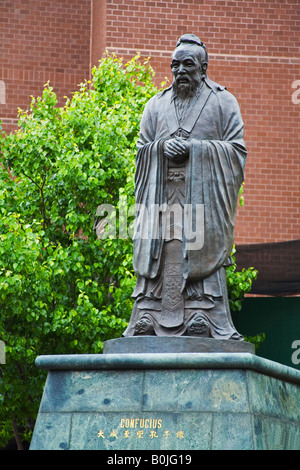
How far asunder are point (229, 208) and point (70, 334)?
5.95m

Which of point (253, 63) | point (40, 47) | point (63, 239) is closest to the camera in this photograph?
point (63, 239)

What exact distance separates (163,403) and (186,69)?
3140 millimetres

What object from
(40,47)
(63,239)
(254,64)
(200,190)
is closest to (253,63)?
(254,64)

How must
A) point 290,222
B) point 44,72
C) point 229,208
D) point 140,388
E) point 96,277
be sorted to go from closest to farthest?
point 140,388, point 229,208, point 96,277, point 290,222, point 44,72

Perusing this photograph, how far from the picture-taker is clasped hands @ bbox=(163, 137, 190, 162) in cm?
882

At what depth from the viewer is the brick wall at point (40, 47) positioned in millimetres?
20812

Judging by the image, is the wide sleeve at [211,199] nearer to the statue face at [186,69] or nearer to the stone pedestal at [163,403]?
the statue face at [186,69]

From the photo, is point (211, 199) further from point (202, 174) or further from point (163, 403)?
point (163, 403)

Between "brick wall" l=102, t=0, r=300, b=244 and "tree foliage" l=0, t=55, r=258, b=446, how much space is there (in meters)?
2.86

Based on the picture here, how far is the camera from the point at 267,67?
19.7m

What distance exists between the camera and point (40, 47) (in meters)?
21.1
